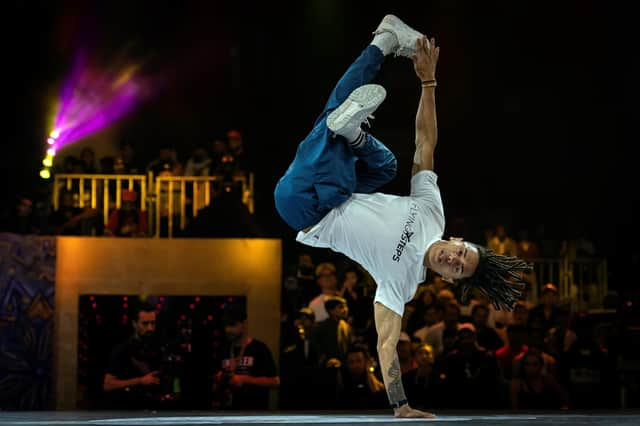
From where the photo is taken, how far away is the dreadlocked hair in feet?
14.4

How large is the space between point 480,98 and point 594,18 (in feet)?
4.72

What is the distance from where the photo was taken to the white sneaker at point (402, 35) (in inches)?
→ 191

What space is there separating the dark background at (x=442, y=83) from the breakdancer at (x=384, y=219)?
5.71m

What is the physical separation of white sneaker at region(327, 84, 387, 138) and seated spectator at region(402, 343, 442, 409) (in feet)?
9.81

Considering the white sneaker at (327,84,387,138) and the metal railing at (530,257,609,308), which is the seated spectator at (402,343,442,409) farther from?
the white sneaker at (327,84,387,138)

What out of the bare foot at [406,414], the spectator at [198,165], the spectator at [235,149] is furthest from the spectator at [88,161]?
the bare foot at [406,414]

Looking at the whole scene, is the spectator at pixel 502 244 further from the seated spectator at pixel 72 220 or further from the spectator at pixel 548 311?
the seated spectator at pixel 72 220

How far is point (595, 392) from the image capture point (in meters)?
7.59

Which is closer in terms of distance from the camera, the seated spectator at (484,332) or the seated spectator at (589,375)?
the seated spectator at (589,375)

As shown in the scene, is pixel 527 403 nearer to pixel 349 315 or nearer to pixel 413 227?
pixel 349 315

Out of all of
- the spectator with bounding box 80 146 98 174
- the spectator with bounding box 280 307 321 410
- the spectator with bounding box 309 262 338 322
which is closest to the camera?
the spectator with bounding box 280 307 321 410

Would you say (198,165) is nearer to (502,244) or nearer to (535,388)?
(502,244)

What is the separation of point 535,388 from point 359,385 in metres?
1.31

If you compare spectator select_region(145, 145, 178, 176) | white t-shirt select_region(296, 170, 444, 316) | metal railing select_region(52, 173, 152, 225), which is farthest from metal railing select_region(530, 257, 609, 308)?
white t-shirt select_region(296, 170, 444, 316)
